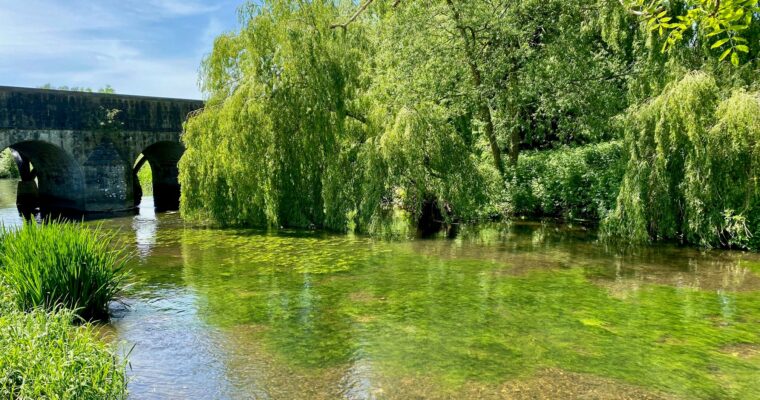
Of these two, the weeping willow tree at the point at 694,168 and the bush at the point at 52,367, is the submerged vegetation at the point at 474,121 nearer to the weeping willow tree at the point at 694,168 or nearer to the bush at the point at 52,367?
the weeping willow tree at the point at 694,168

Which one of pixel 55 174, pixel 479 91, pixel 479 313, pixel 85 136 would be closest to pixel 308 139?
pixel 479 91

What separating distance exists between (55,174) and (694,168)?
2178 cm

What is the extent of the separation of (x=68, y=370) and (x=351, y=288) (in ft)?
14.9

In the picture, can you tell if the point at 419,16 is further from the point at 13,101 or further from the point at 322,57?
the point at 13,101

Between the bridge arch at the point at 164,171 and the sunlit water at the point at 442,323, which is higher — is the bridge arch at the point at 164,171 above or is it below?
above

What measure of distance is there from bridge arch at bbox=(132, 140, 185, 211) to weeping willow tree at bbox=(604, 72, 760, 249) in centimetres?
1909

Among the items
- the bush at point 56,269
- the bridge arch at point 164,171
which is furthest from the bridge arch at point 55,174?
the bush at point 56,269

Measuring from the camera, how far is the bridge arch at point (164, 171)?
79.8 feet

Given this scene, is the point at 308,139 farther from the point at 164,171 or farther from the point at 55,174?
the point at 164,171

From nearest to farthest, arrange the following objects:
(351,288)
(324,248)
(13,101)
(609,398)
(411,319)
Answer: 1. (609,398)
2. (411,319)
3. (351,288)
4. (324,248)
5. (13,101)

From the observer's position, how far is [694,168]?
1012 centimetres

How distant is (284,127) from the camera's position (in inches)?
523

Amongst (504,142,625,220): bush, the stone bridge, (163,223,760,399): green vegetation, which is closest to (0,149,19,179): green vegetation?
the stone bridge

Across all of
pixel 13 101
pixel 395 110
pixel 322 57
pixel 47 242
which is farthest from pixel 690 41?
pixel 13 101
